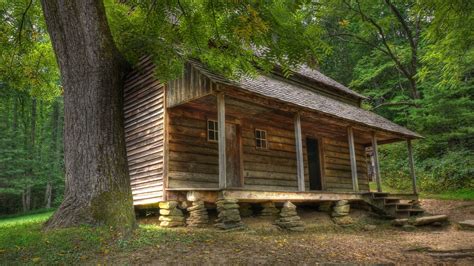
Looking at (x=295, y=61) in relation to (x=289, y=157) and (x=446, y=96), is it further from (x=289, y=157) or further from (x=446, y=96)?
(x=446, y=96)

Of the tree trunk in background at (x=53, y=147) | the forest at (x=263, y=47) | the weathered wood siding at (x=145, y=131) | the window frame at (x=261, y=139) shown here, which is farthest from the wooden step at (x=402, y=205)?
the tree trunk in background at (x=53, y=147)

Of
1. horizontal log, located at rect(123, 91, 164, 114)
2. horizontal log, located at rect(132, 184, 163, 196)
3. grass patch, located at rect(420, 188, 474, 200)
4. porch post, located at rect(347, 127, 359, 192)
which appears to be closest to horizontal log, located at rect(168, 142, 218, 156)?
horizontal log, located at rect(132, 184, 163, 196)

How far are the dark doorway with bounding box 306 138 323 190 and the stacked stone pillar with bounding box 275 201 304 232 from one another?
5.60 meters

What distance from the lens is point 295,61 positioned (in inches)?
203

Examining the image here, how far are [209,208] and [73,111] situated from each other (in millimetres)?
5597

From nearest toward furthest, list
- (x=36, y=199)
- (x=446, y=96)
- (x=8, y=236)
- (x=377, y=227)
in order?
(x=8, y=236) → (x=377, y=227) → (x=446, y=96) → (x=36, y=199)

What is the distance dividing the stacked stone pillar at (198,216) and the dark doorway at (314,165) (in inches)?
301

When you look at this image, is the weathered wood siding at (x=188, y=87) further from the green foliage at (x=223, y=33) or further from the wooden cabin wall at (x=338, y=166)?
the wooden cabin wall at (x=338, y=166)

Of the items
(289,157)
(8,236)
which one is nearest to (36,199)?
(289,157)

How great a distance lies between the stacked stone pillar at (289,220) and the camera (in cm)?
1057

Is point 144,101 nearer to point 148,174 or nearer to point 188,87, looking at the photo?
point 148,174

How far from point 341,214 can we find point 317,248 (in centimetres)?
538

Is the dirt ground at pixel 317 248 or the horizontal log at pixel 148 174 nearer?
the dirt ground at pixel 317 248

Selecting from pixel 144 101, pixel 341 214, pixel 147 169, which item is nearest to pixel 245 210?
pixel 147 169
